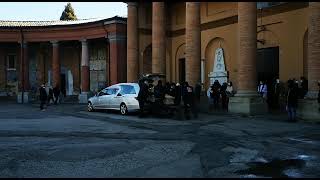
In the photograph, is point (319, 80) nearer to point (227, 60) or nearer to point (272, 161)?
point (272, 161)

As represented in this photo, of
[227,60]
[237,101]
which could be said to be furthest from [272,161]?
[227,60]

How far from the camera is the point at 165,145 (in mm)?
11352

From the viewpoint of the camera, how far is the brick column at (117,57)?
34.1 meters

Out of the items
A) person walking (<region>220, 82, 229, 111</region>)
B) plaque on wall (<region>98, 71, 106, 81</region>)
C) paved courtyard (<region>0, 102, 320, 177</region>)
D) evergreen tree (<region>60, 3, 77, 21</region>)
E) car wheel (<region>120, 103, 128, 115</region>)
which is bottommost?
paved courtyard (<region>0, 102, 320, 177</region>)

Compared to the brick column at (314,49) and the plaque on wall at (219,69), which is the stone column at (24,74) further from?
the brick column at (314,49)

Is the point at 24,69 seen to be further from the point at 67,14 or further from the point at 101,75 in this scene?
the point at 67,14

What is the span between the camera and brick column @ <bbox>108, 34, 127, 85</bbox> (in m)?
34.1

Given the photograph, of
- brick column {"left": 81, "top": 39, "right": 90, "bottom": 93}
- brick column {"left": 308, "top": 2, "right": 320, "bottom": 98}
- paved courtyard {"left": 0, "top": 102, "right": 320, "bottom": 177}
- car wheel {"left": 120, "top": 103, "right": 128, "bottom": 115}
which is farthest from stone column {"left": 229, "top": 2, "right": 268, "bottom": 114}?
brick column {"left": 81, "top": 39, "right": 90, "bottom": 93}

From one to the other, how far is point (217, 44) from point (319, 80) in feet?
42.9

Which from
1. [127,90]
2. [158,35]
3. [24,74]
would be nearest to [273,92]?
[127,90]

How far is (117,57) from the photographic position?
34.0 meters

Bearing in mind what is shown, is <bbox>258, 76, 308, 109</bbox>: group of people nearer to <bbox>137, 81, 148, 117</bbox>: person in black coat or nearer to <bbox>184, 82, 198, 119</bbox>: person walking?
<bbox>184, 82, 198, 119</bbox>: person walking

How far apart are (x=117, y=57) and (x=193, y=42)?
35.6ft

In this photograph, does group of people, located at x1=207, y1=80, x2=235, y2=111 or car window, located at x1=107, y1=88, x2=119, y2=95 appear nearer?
car window, located at x1=107, y1=88, x2=119, y2=95
